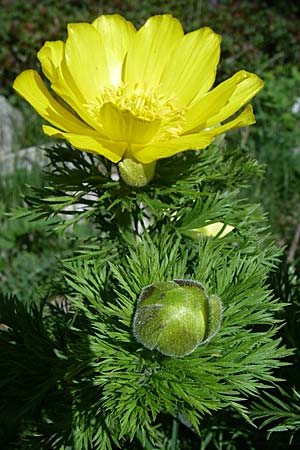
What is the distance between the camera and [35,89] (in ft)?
3.14

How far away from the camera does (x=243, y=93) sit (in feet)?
3.19

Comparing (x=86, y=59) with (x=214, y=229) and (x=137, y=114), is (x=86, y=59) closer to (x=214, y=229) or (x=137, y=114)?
(x=137, y=114)

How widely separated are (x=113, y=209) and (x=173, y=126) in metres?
0.15

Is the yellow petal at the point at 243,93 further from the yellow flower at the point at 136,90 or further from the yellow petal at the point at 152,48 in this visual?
the yellow petal at the point at 152,48

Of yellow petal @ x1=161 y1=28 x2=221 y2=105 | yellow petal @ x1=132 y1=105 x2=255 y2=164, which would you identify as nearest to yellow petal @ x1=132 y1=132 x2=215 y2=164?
yellow petal @ x1=132 y1=105 x2=255 y2=164

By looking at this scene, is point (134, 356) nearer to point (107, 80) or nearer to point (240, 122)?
point (240, 122)

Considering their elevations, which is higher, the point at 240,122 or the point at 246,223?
the point at 240,122

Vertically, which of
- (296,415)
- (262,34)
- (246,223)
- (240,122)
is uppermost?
(262,34)

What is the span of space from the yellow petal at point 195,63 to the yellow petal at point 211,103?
36 mm

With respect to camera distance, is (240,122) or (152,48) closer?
(240,122)

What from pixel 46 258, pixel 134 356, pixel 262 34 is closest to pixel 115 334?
pixel 134 356

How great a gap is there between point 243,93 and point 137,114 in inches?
6.5

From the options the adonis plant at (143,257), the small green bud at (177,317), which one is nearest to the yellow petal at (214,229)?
the adonis plant at (143,257)

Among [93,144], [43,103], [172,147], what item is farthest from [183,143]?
[43,103]
